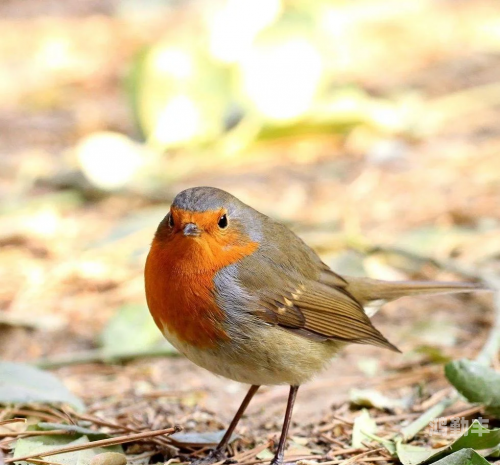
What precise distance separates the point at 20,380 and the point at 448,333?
244cm

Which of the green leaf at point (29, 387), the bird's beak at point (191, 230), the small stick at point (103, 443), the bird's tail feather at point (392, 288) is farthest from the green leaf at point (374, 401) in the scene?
the green leaf at point (29, 387)

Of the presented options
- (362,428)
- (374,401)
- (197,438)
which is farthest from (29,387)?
(374,401)

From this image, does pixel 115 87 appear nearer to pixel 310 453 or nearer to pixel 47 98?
pixel 47 98

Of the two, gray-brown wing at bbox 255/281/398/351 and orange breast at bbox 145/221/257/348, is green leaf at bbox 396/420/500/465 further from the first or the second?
orange breast at bbox 145/221/257/348

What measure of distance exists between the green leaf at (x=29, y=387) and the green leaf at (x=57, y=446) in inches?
8.7

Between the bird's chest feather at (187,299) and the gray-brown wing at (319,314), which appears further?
the gray-brown wing at (319,314)

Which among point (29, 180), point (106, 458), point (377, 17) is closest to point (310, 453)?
point (106, 458)

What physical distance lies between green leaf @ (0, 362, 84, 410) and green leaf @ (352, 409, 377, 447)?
45.0 inches

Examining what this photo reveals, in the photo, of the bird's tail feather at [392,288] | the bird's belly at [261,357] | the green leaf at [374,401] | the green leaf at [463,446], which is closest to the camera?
the green leaf at [463,446]

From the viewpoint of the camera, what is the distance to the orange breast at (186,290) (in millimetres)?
3309

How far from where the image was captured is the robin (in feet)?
10.9

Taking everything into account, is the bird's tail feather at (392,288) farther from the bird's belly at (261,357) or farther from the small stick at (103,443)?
the small stick at (103,443)

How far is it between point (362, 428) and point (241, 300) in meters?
0.73

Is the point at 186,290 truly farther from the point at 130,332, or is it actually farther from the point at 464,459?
the point at 130,332
